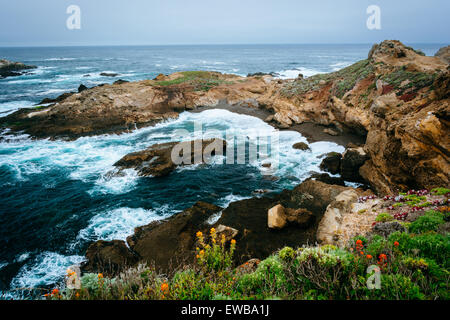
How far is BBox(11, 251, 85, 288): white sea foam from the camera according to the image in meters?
8.23

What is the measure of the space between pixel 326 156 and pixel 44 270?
17806 mm

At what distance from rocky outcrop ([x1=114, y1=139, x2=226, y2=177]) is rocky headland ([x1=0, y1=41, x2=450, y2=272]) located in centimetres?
10

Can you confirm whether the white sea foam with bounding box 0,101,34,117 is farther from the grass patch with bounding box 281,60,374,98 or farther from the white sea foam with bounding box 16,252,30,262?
the grass patch with bounding box 281,60,374,98

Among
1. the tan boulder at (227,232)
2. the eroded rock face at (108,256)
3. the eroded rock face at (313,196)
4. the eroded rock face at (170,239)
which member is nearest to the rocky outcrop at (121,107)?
the eroded rock face at (170,239)

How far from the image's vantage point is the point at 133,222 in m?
11.4

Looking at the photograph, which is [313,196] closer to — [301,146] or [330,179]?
[330,179]

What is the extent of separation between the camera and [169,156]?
679 inches

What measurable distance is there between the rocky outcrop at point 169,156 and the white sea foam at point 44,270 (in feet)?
23.8

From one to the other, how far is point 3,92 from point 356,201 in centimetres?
5775

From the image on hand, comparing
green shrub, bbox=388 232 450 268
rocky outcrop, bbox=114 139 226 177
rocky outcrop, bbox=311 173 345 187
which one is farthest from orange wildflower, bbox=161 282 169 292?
rocky outcrop, bbox=114 139 226 177

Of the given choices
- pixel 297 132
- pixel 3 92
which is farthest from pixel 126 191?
pixel 3 92

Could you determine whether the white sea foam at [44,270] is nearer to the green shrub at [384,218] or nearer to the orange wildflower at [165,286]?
the orange wildflower at [165,286]

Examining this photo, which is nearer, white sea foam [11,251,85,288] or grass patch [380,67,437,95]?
white sea foam [11,251,85,288]
